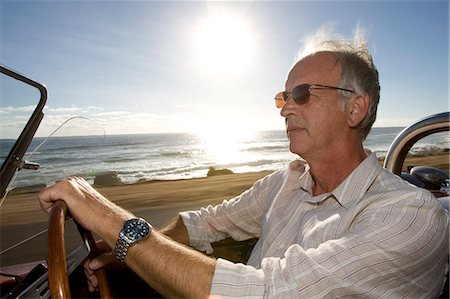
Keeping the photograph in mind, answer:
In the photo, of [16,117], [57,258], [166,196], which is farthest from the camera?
[166,196]

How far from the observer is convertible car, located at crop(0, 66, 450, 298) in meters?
1.00

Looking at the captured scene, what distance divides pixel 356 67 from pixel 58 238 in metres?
1.53

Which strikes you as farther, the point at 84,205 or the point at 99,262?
the point at 99,262

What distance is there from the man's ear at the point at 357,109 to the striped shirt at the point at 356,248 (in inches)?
10.1

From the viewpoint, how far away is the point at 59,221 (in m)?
1.04

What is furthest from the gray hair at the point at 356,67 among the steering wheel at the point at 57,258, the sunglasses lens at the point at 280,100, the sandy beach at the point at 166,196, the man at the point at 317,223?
the sandy beach at the point at 166,196

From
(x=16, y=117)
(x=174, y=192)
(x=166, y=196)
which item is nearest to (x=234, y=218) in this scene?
(x=16, y=117)

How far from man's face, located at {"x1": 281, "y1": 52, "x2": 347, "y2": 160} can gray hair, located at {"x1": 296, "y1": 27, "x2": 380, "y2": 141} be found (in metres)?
0.04

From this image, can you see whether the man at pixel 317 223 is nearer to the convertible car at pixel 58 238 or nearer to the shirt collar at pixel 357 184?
the shirt collar at pixel 357 184

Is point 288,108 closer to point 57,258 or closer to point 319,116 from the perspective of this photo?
point 319,116

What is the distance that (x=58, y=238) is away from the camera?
0.98 meters

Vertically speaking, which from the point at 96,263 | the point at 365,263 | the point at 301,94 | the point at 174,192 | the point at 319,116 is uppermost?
the point at 301,94

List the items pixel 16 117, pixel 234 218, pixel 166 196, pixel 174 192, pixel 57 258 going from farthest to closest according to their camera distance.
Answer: pixel 174 192 → pixel 166 196 → pixel 234 218 → pixel 16 117 → pixel 57 258

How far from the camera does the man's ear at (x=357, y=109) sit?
184 centimetres
